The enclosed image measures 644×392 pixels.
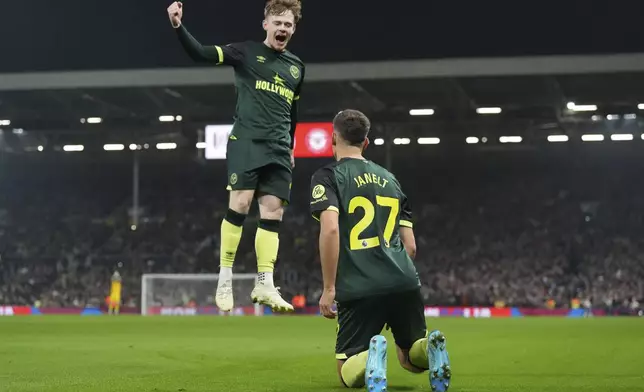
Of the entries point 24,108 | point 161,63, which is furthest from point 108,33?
point 24,108

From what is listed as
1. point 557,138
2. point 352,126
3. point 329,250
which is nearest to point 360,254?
point 329,250

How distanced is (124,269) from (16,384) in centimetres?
2934

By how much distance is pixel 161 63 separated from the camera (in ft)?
79.3

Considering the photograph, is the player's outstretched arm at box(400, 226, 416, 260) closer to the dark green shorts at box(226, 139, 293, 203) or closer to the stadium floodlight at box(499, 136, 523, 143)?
the dark green shorts at box(226, 139, 293, 203)

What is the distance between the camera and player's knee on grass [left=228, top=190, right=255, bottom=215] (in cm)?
662

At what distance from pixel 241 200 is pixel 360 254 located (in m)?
1.61

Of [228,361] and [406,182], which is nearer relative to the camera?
[228,361]

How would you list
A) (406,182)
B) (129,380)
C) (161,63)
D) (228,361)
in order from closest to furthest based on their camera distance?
(129,380) → (228,361) → (161,63) → (406,182)

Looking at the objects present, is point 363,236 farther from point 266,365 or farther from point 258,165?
point 266,365

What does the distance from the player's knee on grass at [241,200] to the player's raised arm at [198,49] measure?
0.93 m

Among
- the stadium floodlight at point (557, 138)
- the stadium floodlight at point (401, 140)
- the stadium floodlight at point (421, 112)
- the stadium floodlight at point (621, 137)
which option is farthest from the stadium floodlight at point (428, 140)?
the stadium floodlight at point (621, 137)

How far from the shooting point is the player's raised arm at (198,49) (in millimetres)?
6160

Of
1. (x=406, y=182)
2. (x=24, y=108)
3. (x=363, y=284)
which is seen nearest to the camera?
(x=363, y=284)

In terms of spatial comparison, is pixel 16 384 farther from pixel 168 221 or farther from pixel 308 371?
pixel 168 221
